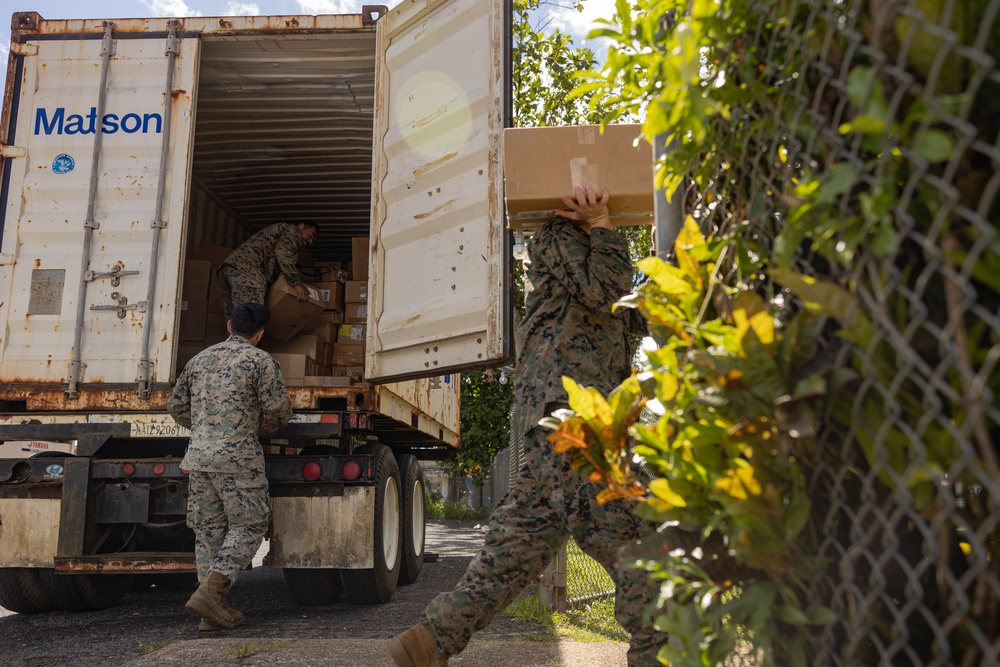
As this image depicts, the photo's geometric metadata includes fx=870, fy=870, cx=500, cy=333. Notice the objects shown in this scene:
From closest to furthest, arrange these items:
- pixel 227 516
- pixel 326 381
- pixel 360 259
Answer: pixel 227 516, pixel 326 381, pixel 360 259

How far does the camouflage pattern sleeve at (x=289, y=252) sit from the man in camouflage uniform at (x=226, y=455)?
2277mm

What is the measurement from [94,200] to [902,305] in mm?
4996

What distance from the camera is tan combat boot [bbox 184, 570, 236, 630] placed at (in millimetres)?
4207

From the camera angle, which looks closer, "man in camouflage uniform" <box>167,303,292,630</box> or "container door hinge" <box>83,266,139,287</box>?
"man in camouflage uniform" <box>167,303,292,630</box>

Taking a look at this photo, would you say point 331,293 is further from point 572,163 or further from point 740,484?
point 740,484

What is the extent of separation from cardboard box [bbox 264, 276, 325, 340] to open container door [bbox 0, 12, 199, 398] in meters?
1.61

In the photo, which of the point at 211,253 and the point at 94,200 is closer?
the point at 94,200

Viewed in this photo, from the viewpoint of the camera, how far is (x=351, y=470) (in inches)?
188

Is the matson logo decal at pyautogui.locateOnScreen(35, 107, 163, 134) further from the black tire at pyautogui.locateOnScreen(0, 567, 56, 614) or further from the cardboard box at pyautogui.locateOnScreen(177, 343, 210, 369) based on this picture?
the black tire at pyautogui.locateOnScreen(0, 567, 56, 614)

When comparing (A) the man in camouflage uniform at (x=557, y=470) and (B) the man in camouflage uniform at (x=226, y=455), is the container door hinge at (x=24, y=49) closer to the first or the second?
(B) the man in camouflage uniform at (x=226, y=455)

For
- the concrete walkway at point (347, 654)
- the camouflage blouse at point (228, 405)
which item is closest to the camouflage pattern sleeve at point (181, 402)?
the camouflage blouse at point (228, 405)

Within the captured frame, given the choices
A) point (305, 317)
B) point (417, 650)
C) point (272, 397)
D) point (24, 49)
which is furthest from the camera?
point (305, 317)

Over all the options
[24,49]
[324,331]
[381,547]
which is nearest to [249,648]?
[381,547]

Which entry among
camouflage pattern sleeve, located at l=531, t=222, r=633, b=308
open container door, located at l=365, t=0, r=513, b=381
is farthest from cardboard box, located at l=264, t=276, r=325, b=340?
camouflage pattern sleeve, located at l=531, t=222, r=633, b=308
